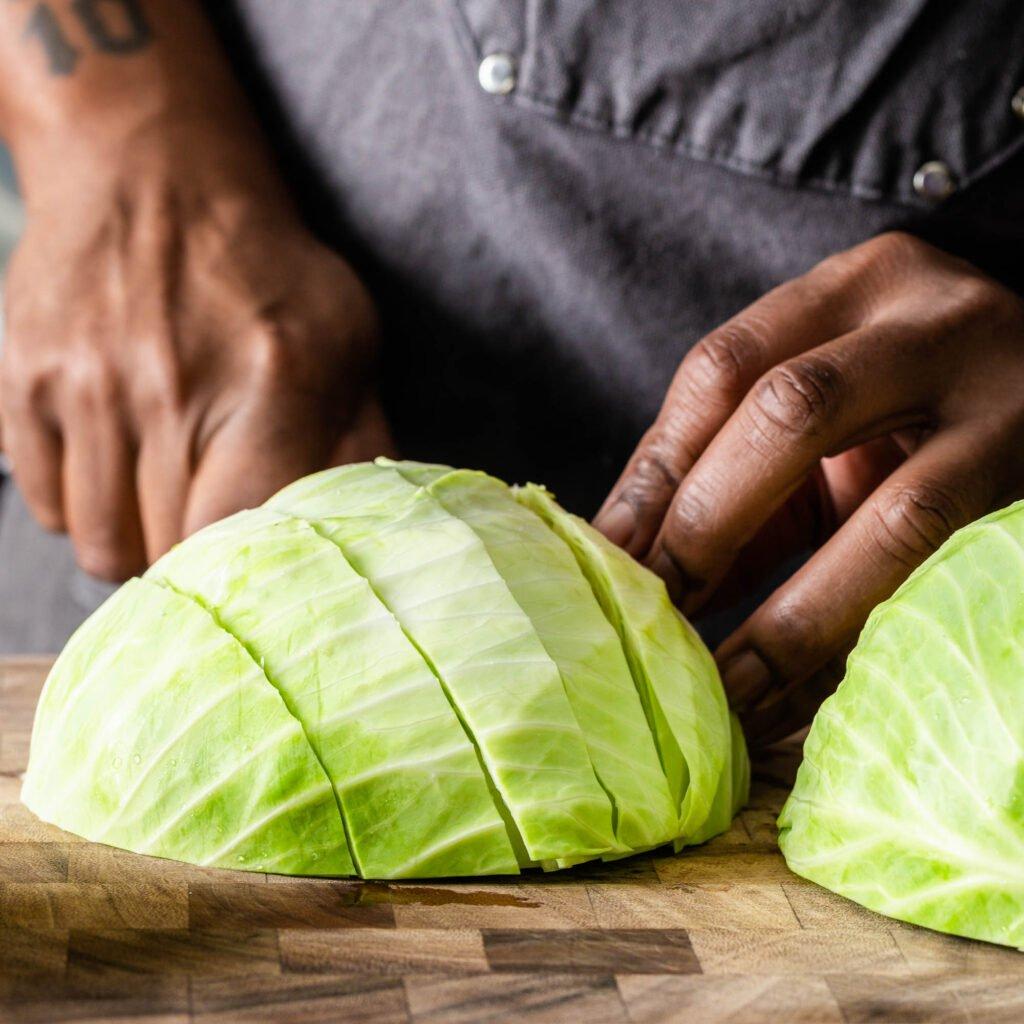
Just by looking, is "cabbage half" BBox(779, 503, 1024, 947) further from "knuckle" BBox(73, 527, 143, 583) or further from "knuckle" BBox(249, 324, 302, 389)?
"knuckle" BBox(73, 527, 143, 583)

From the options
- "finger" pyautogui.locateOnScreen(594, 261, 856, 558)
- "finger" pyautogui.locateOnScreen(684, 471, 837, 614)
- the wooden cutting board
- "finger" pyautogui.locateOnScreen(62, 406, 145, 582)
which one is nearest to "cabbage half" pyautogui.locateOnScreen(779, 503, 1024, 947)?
the wooden cutting board

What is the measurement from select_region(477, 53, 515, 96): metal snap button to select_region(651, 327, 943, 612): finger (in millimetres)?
717

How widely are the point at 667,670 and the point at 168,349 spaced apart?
987 mm

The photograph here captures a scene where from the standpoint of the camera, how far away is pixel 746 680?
1.33m

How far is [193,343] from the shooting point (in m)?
1.83

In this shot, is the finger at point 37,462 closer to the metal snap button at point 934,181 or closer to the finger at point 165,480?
the finger at point 165,480

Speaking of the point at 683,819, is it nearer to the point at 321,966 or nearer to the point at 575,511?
the point at 321,966

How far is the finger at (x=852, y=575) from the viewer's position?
4.25 ft

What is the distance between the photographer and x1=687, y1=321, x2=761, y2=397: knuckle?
141 centimetres

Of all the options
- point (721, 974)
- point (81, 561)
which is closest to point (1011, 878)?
point (721, 974)

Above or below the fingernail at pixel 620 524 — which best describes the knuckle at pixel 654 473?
above

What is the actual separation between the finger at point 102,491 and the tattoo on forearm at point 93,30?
612 mm

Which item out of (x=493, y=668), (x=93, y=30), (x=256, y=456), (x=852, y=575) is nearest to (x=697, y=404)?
(x=852, y=575)

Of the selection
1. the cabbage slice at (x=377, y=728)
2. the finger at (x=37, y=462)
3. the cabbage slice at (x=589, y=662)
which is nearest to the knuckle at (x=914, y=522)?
the cabbage slice at (x=589, y=662)
